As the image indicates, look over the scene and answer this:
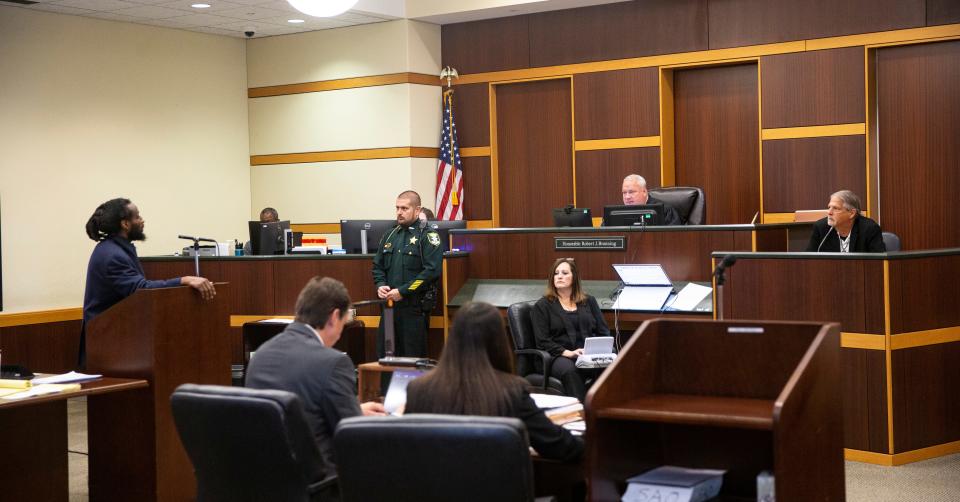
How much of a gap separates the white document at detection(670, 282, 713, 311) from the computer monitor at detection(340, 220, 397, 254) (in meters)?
2.37

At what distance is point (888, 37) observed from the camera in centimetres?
862

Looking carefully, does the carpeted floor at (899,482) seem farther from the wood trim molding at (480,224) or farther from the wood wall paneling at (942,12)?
the wood trim molding at (480,224)

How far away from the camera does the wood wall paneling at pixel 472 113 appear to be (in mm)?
10773

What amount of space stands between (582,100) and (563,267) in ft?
12.7

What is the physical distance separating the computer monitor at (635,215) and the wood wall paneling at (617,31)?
2702 mm

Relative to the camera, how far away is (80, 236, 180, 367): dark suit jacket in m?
5.32

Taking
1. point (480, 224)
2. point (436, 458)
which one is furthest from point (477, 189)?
point (436, 458)

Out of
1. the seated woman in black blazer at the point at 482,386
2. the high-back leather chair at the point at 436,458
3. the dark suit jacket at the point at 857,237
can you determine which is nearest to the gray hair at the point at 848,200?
the dark suit jacket at the point at 857,237

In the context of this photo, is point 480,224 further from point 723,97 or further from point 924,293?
point 924,293

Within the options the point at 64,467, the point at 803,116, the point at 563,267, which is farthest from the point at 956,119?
the point at 64,467

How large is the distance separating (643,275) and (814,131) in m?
2.75

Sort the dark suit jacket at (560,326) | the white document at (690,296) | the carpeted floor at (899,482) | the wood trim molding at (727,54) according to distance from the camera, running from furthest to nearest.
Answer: the wood trim molding at (727,54) < the white document at (690,296) < the dark suit jacket at (560,326) < the carpeted floor at (899,482)

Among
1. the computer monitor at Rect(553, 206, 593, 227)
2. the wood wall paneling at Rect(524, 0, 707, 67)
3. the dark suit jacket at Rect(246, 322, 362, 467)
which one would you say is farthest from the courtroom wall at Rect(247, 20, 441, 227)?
the dark suit jacket at Rect(246, 322, 362, 467)

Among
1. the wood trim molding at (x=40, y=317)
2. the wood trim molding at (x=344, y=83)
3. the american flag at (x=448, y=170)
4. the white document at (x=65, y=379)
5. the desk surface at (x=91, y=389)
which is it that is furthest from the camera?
the american flag at (x=448, y=170)
